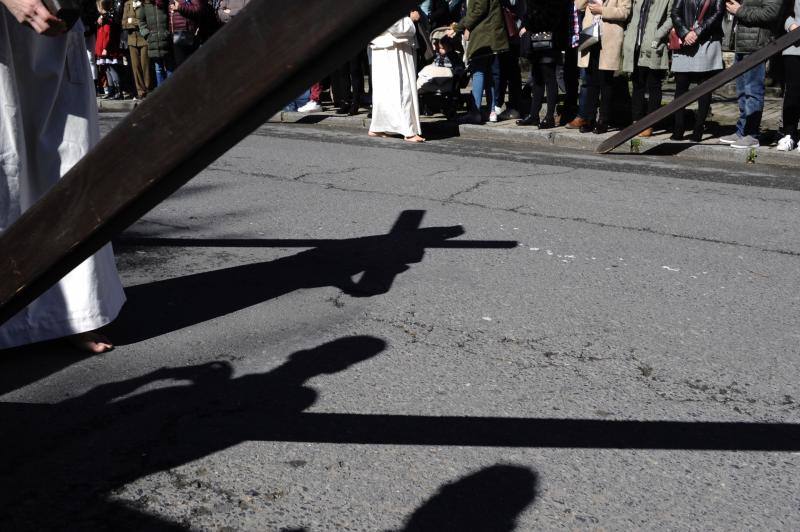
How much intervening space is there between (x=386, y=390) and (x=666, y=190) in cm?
441

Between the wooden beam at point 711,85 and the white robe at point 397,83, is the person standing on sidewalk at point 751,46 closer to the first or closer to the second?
the wooden beam at point 711,85

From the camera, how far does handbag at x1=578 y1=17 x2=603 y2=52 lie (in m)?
9.67

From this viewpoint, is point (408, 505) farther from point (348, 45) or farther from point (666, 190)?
point (666, 190)

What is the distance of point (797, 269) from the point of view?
14.9 feet

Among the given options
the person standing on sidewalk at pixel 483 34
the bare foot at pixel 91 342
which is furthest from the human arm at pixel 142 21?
the bare foot at pixel 91 342

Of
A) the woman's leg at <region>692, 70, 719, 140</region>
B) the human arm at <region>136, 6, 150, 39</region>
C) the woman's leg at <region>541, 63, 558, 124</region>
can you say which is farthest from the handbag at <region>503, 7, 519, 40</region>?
the human arm at <region>136, 6, 150, 39</region>

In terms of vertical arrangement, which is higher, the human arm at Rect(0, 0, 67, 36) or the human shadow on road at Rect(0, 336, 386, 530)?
the human arm at Rect(0, 0, 67, 36)

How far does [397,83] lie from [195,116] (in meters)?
8.98

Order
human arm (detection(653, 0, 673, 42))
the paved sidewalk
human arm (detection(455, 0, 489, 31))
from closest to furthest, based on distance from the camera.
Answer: the paved sidewalk
human arm (detection(653, 0, 673, 42))
human arm (detection(455, 0, 489, 31))

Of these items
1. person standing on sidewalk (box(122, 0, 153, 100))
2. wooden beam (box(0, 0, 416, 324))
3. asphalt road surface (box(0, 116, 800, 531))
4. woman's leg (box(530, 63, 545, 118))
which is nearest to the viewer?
wooden beam (box(0, 0, 416, 324))

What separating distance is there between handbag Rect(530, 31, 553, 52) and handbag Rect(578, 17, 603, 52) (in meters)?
0.38

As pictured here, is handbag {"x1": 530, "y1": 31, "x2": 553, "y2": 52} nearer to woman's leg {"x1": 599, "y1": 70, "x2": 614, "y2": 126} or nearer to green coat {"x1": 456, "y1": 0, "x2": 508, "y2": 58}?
green coat {"x1": 456, "y1": 0, "x2": 508, "y2": 58}

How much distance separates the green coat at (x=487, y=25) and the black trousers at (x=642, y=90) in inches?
66.0

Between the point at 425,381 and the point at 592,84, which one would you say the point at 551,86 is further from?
the point at 425,381
